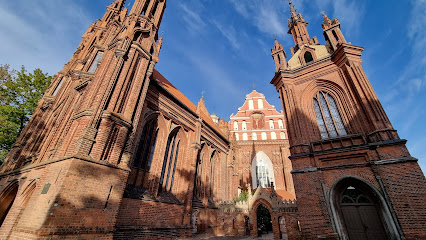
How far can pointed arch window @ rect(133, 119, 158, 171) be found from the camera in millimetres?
11344

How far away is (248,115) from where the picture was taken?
1099 inches

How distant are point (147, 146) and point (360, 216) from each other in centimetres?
1184

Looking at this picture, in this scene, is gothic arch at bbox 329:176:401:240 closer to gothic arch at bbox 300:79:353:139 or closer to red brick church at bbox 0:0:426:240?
red brick church at bbox 0:0:426:240

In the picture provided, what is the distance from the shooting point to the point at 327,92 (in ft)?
36.5

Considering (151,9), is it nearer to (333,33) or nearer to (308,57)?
(308,57)

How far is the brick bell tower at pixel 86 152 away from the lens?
5945mm

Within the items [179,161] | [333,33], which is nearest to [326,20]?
[333,33]

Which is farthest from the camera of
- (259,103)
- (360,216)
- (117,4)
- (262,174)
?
(259,103)

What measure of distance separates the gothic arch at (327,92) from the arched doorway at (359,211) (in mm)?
2892

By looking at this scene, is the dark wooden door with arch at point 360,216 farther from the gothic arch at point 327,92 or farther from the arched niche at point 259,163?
the arched niche at point 259,163

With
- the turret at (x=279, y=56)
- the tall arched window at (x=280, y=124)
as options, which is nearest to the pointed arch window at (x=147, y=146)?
the turret at (x=279, y=56)

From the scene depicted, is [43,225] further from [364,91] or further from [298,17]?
[298,17]

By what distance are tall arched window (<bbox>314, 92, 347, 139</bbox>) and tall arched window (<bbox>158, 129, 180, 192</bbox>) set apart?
33.6 feet

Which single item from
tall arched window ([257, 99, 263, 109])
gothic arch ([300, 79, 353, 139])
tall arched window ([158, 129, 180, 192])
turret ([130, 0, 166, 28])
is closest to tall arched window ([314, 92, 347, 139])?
gothic arch ([300, 79, 353, 139])
